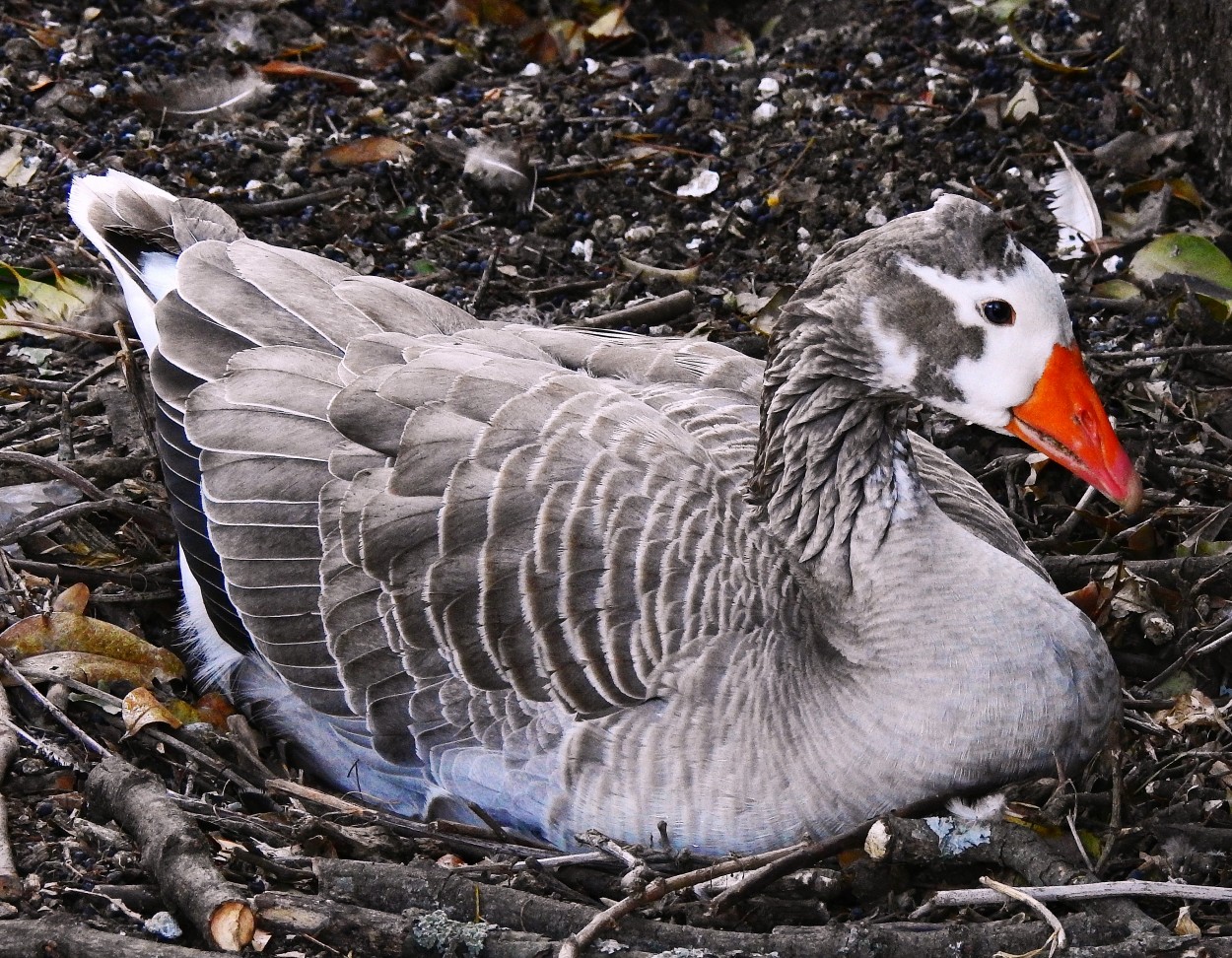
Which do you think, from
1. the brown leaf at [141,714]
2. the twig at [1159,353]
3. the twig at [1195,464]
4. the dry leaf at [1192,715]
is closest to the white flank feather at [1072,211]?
the twig at [1159,353]

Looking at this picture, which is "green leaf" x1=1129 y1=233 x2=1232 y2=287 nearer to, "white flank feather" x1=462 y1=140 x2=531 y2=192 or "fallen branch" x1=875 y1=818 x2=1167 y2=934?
"white flank feather" x1=462 y1=140 x2=531 y2=192

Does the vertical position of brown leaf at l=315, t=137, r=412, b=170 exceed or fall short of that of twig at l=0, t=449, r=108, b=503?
it exceeds it

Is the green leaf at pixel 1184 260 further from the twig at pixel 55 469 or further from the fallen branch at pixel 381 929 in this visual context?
the twig at pixel 55 469

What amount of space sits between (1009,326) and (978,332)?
0.08 m

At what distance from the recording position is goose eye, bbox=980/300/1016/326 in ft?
12.1

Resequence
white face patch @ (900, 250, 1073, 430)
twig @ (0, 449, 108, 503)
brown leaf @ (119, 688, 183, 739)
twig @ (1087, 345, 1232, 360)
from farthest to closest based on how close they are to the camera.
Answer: twig @ (1087, 345, 1232, 360) < twig @ (0, 449, 108, 503) < brown leaf @ (119, 688, 183, 739) < white face patch @ (900, 250, 1073, 430)

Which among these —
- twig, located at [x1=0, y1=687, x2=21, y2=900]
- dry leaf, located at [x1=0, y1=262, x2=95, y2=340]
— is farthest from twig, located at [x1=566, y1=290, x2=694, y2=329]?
twig, located at [x1=0, y1=687, x2=21, y2=900]

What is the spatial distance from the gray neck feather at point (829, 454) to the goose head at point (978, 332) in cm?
17

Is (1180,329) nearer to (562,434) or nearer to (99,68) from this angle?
(562,434)

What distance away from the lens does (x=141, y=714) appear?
441cm

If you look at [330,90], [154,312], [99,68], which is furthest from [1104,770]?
[99,68]

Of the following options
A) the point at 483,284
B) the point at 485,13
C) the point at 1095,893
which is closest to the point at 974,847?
the point at 1095,893

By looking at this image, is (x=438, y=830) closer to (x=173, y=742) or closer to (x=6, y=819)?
(x=173, y=742)

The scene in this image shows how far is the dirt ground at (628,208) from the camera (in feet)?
14.5
